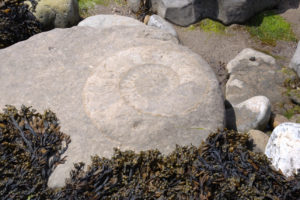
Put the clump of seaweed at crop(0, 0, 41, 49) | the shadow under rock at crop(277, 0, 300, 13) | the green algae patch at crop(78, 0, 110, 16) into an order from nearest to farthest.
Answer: the clump of seaweed at crop(0, 0, 41, 49) → the green algae patch at crop(78, 0, 110, 16) → the shadow under rock at crop(277, 0, 300, 13)

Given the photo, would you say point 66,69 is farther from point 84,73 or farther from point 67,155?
point 67,155

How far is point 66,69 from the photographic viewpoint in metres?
4.83

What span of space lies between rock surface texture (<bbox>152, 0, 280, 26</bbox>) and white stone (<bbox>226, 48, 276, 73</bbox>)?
1.16 metres

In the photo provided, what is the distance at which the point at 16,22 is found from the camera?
6.73 m

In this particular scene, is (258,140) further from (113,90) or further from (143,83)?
(113,90)

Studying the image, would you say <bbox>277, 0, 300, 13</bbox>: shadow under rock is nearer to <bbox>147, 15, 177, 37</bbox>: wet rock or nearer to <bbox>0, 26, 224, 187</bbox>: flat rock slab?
<bbox>147, 15, 177, 37</bbox>: wet rock

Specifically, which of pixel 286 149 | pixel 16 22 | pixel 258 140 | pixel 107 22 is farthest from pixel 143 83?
pixel 16 22

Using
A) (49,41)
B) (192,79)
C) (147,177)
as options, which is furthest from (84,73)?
(147,177)

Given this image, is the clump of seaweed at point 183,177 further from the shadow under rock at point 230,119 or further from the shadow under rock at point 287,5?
the shadow under rock at point 287,5

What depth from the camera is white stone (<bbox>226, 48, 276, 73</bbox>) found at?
6.75 metres

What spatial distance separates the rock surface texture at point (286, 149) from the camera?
13.3 ft

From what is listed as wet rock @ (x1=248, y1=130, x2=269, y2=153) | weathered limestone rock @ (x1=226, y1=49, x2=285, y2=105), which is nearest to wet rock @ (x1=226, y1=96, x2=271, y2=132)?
wet rock @ (x1=248, y1=130, x2=269, y2=153)

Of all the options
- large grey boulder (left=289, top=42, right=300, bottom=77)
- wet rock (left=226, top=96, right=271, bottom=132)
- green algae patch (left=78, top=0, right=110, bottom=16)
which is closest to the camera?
wet rock (left=226, top=96, right=271, bottom=132)

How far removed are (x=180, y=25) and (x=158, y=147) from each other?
4.59 metres
